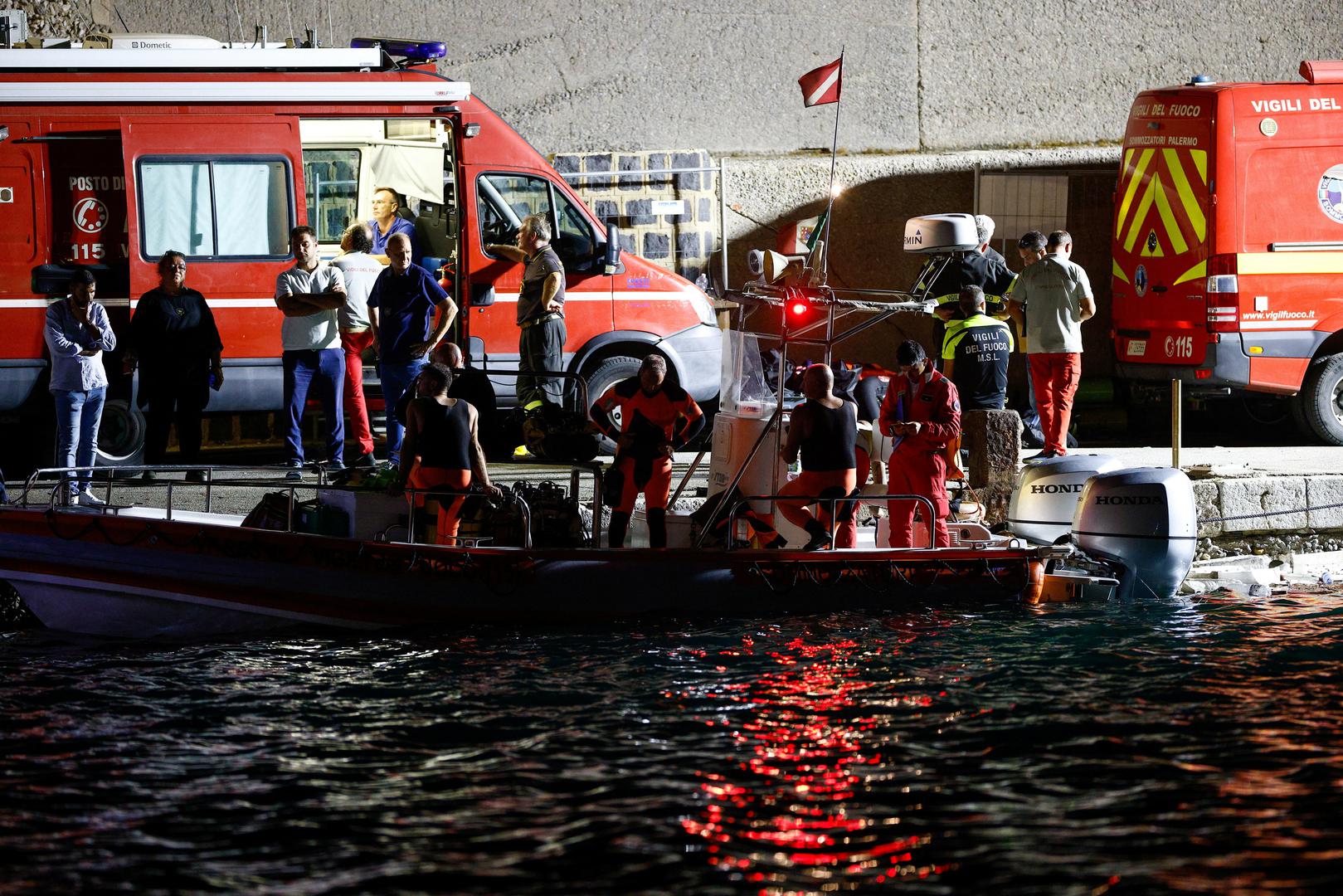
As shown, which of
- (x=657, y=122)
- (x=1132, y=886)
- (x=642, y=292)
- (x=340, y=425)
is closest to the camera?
(x=1132, y=886)

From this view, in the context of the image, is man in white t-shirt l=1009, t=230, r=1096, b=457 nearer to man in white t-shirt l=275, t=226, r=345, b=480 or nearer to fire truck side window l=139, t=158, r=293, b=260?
man in white t-shirt l=275, t=226, r=345, b=480

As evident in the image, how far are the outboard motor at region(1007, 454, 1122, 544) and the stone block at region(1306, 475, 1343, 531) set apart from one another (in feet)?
5.91

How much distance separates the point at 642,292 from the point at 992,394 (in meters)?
2.62

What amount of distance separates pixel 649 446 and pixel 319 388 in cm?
295

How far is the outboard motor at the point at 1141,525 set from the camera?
28.9ft

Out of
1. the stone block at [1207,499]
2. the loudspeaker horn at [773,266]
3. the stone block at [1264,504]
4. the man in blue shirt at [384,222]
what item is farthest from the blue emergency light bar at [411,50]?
the stone block at [1264,504]

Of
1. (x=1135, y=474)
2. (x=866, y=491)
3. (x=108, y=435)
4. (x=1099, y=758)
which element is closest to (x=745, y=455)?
(x=866, y=491)

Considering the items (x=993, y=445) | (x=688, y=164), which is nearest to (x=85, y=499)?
(x=993, y=445)

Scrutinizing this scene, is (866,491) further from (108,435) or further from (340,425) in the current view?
(108,435)

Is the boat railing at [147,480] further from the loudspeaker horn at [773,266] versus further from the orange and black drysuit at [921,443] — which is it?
the orange and black drysuit at [921,443]

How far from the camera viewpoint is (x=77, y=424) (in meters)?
10.3

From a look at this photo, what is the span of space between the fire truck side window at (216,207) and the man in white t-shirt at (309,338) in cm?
53

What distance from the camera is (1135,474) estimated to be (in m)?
8.84

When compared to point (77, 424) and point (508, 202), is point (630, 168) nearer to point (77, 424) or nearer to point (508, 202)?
point (508, 202)
